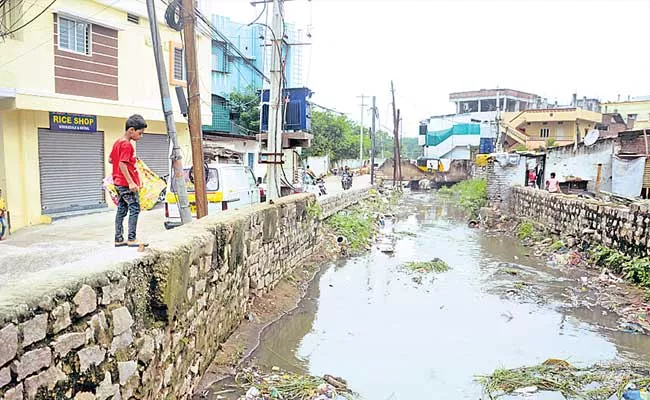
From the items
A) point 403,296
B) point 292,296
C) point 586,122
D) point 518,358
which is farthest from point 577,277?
point 586,122

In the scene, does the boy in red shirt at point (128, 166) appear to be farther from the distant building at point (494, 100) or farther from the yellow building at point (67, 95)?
the distant building at point (494, 100)

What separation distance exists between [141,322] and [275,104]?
294 inches

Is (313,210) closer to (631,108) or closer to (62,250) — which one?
(62,250)

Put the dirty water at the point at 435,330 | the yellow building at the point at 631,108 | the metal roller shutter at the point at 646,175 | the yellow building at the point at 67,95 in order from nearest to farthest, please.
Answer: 1. the dirty water at the point at 435,330
2. the yellow building at the point at 67,95
3. the metal roller shutter at the point at 646,175
4. the yellow building at the point at 631,108

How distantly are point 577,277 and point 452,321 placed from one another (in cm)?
420

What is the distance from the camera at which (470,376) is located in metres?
5.67

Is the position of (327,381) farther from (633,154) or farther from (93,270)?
(633,154)

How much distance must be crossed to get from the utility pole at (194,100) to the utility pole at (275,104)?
2.28m

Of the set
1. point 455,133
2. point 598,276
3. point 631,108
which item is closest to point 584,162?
point 598,276

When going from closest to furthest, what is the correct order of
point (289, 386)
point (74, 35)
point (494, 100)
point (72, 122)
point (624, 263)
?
point (289, 386), point (624, 263), point (74, 35), point (72, 122), point (494, 100)

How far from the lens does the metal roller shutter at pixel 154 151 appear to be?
53.5ft

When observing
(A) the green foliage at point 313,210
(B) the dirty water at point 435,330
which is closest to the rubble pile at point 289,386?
(B) the dirty water at point 435,330

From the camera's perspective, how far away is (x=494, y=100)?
184ft

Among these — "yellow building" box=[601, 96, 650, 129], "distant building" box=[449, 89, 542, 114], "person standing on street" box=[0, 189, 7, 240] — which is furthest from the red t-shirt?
"distant building" box=[449, 89, 542, 114]
